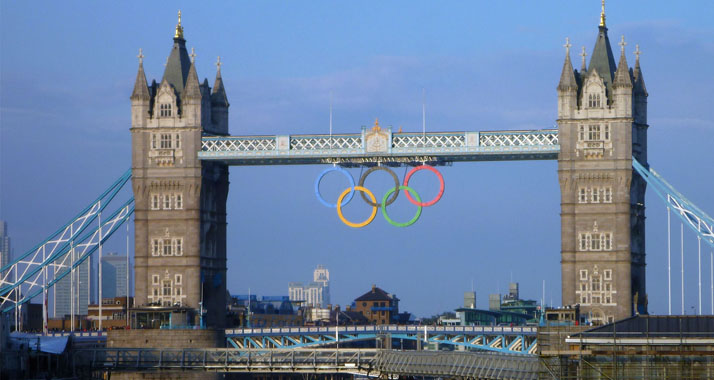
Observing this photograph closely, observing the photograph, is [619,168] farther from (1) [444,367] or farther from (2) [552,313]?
(1) [444,367]

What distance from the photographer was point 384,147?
155375 mm

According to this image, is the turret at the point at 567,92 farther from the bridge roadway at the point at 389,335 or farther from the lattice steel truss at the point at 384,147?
the bridge roadway at the point at 389,335

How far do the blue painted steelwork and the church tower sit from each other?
6.77 meters

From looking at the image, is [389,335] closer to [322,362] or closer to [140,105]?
[322,362]

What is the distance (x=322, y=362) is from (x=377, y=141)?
2434 cm

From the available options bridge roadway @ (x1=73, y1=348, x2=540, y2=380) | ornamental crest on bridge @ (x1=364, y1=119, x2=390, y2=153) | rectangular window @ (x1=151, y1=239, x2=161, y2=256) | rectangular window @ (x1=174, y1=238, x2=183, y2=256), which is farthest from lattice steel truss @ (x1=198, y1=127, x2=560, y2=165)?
bridge roadway @ (x1=73, y1=348, x2=540, y2=380)

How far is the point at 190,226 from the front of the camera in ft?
524

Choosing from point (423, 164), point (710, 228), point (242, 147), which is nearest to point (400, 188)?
point (423, 164)

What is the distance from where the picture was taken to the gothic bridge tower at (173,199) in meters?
160

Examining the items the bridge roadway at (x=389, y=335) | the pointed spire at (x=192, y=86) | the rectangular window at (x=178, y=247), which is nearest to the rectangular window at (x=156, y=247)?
the rectangular window at (x=178, y=247)

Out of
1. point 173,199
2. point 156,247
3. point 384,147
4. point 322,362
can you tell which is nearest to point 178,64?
point 173,199

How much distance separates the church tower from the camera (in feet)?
491

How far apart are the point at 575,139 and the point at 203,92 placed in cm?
3574

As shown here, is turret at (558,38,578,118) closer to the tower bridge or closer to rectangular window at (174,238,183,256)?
the tower bridge
